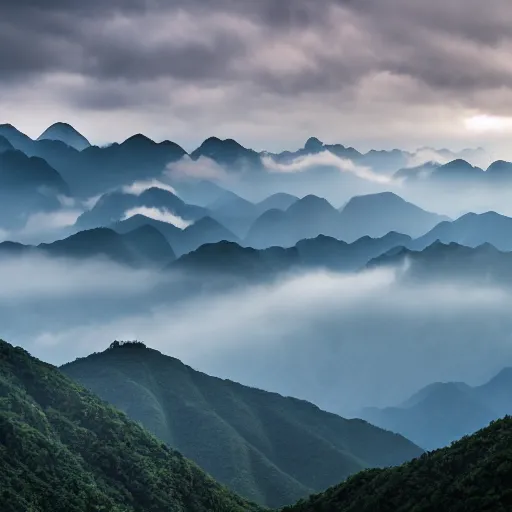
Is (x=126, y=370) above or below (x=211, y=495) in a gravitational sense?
above

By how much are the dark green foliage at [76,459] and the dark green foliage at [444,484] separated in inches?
1074

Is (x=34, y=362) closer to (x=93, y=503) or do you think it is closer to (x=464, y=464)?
(x=93, y=503)

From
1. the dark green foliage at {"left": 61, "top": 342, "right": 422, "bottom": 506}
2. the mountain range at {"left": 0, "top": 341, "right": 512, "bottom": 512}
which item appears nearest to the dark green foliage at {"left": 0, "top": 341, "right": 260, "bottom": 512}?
the mountain range at {"left": 0, "top": 341, "right": 512, "bottom": 512}

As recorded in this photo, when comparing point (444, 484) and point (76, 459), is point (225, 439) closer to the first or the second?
point (76, 459)

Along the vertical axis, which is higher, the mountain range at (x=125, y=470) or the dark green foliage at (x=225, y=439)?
the dark green foliage at (x=225, y=439)

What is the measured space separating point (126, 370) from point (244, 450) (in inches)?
1557

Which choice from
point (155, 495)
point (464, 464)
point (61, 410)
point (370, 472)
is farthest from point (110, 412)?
point (464, 464)

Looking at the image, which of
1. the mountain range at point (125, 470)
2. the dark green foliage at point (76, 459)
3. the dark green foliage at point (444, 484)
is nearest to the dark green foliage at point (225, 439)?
the dark green foliage at point (76, 459)

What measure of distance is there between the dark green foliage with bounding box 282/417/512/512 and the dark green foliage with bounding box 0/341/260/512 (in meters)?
27.3

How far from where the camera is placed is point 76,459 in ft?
303

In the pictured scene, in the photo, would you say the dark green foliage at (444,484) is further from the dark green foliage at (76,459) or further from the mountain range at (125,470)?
the dark green foliage at (76,459)

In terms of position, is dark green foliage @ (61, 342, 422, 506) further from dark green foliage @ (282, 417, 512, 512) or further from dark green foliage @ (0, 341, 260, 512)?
dark green foliage @ (282, 417, 512, 512)

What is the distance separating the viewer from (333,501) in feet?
209

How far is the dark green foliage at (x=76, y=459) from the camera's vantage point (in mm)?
80000
